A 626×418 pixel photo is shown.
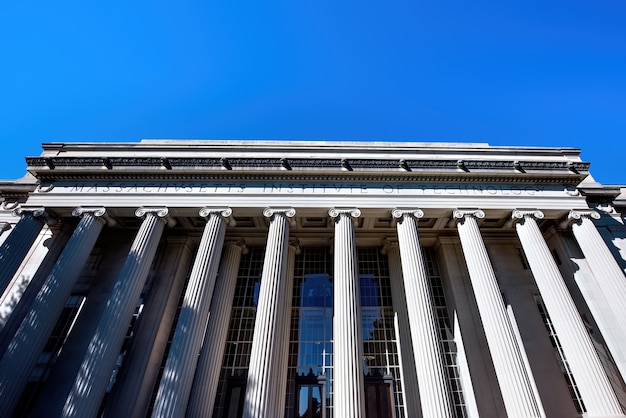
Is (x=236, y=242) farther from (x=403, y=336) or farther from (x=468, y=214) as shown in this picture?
(x=468, y=214)

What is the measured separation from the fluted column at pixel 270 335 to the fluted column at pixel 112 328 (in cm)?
579

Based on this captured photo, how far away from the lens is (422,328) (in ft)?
44.2

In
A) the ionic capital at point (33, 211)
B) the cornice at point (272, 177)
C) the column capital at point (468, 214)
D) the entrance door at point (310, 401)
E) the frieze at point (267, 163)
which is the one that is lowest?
the entrance door at point (310, 401)

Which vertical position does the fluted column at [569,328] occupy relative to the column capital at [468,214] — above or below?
below

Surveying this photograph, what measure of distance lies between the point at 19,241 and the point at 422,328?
20.0 metres

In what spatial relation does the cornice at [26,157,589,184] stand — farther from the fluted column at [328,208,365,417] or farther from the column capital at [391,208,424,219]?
the fluted column at [328,208,365,417]

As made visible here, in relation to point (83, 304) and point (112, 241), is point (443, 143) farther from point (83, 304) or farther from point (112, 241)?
point (83, 304)

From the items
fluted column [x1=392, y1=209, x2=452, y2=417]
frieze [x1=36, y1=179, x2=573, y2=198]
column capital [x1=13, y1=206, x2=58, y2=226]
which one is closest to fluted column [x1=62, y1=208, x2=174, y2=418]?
frieze [x1=36, y1=179, x2=573, y2=198]

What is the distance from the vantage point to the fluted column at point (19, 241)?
49.8 feet

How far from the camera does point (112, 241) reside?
63.1ft

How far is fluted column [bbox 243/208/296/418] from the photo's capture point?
11.9m

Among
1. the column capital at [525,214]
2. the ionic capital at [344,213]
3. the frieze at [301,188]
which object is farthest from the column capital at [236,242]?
the column capital at [525,214]

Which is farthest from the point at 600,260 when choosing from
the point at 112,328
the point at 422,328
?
the point at 112,328

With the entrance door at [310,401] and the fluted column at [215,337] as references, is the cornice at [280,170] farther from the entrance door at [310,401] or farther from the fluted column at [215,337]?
the entrance door at [310,401]
